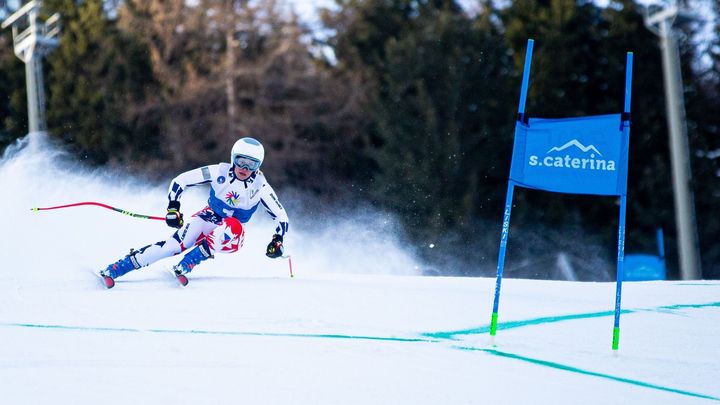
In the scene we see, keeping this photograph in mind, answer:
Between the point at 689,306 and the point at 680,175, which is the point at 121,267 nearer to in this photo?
the point at 689,306

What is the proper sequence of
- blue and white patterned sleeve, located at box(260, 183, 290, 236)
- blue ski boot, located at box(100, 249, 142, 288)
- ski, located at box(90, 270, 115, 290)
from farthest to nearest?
blue and white patterned sleeve, located at box(260, 183, 290, 236) → blue ski boot, located at box(100, 249, 142, 288) → ski, located at box(90, 270, 115, 290)

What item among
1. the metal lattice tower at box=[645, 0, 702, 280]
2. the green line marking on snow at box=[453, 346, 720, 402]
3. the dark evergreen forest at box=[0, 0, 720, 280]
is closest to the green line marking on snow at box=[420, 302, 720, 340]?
the green line marking on snow at box=[453, 346, 720, 402]

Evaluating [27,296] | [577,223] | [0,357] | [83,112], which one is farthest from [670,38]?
[83,112]

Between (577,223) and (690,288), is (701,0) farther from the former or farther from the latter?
(690,288)

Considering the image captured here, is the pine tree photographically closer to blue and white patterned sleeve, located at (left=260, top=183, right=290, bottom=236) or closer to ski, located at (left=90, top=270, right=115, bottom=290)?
blue and white patterned sleeve, located at (left=260, top=183, right=290, bottom=236)

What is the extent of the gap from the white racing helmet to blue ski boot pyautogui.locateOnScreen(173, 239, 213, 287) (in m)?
0.82

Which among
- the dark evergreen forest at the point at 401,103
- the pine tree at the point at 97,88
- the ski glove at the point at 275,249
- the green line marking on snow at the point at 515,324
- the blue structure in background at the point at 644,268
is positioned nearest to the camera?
the green line marking on snow at the point at 515,324

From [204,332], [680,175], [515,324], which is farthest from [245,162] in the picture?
[680,175]

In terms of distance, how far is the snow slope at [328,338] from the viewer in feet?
15.5

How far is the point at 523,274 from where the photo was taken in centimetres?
2573

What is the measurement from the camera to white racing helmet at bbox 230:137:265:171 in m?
8.28

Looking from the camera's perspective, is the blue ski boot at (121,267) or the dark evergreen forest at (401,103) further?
the dark evergreen forest at (401,103)

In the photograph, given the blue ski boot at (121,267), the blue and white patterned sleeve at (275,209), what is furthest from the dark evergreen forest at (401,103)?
the blue ski boot at (121,267)

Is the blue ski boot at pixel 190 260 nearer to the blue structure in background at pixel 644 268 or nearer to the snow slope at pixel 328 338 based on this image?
the snow slope at pixel 328 338
